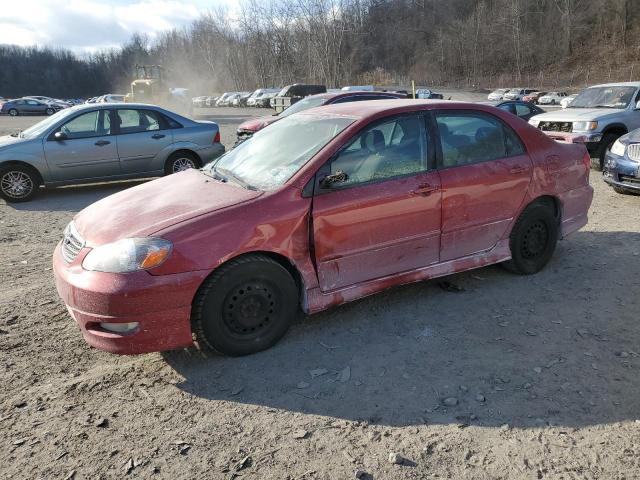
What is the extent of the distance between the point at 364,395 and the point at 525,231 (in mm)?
2453

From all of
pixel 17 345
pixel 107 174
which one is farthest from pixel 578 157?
pixel 107 174

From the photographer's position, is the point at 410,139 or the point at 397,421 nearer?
the point at 397,421

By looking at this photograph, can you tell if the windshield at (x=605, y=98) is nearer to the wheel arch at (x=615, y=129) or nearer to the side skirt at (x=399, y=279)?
the wheel arch at (x=615, y=129)

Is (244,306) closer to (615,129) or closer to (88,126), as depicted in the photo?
(88,126)

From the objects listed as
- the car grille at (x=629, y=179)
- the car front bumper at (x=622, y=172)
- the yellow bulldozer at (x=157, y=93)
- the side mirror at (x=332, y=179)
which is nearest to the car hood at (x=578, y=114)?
the car front bumper at (x=622, y=172)

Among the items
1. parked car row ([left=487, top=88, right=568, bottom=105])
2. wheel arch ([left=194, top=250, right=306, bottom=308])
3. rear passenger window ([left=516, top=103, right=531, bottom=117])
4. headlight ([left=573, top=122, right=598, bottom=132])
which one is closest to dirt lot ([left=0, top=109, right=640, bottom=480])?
wheel arch ([left=194, top=250, right=306, bottom=308])

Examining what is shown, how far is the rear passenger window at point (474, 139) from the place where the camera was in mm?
4066

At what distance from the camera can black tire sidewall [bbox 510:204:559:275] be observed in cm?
449

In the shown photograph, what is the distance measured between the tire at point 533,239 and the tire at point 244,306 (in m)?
2.23

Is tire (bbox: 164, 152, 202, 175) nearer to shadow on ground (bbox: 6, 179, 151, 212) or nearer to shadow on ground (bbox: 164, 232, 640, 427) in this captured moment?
shadow on ground (bbox: 6, 179, 151, 212)

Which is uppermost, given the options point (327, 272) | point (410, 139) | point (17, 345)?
point (410, 139)

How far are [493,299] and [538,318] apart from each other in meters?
0.42

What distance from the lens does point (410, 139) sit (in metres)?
3.92

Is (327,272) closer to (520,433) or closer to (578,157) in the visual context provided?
(520,433)
